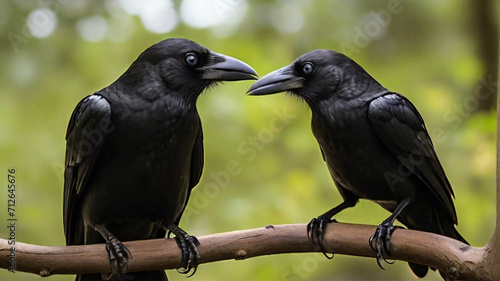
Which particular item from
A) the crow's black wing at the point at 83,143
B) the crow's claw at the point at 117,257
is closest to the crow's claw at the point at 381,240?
the crow's claw at the point at 117,257

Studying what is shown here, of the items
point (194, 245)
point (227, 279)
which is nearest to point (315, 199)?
point (227, 279)

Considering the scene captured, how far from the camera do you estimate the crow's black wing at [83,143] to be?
7.70 ft

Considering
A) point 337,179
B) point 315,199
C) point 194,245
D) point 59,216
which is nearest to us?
point 194,245

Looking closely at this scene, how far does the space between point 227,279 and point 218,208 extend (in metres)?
0.49

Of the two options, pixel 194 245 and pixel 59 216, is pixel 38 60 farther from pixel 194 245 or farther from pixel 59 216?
pixel 194 245

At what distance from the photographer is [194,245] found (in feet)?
7.60

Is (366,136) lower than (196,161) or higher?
higher

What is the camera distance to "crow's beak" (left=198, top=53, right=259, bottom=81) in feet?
7.67

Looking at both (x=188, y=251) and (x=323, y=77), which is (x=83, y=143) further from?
(x=323, y=77)

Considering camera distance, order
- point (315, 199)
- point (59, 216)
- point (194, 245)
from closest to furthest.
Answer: point (194, 245), point (59, 216), point (315, 199)

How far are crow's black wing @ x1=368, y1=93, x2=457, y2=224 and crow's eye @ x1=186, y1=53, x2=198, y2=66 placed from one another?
77 cm

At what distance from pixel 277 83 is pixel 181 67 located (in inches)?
15.7

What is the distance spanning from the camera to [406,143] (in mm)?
2557

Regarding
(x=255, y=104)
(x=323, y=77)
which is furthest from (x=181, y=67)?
(x=255, y=104)
